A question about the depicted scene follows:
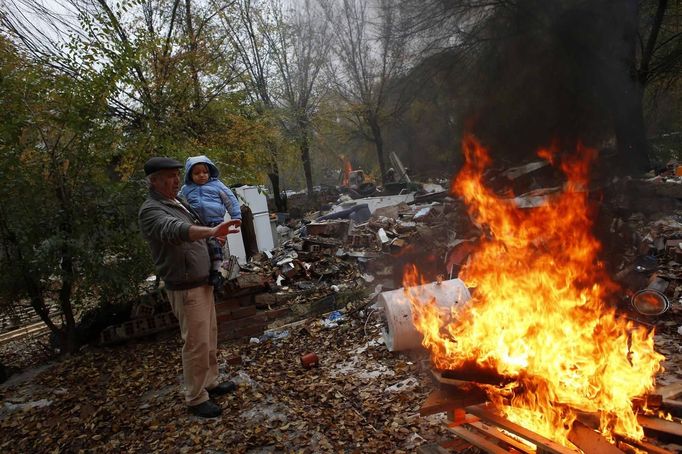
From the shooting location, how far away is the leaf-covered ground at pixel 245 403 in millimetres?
3281

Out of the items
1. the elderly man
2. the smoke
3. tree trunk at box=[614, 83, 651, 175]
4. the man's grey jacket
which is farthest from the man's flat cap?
tree trunk at box=[614, 83, 651, 175]

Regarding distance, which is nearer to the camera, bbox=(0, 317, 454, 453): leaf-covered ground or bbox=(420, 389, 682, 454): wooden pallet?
bbox=(420, 389, 682, 454): wooden pallet

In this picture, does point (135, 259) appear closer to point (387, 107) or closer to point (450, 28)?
point (450, 28)

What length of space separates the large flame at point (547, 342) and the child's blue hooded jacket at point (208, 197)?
7.71 ft

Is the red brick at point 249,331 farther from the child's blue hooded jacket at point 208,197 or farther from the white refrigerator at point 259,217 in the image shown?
the white refrigerator at point 259,217

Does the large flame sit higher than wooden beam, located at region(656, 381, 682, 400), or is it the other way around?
the large flame

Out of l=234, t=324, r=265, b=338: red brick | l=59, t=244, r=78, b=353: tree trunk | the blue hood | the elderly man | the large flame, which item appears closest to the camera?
the large flame

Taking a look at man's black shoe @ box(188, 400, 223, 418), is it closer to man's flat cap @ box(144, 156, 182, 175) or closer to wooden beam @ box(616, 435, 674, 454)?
man's flat cap @ box(144, 156, 182, 175)

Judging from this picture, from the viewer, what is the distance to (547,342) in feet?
9.77

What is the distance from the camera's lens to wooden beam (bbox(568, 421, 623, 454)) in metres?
2.11

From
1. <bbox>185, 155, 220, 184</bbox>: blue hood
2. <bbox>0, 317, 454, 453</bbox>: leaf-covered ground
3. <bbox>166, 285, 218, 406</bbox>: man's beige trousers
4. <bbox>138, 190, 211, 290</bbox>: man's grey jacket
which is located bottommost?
<bbox>0, 317, 454, 453</bbox>: leaf-covered ground

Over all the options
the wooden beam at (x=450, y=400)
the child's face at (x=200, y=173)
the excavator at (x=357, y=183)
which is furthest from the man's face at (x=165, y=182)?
the excavator at (x=357, y=183)

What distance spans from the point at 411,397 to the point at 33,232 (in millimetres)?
4965

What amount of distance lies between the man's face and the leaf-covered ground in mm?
2020
